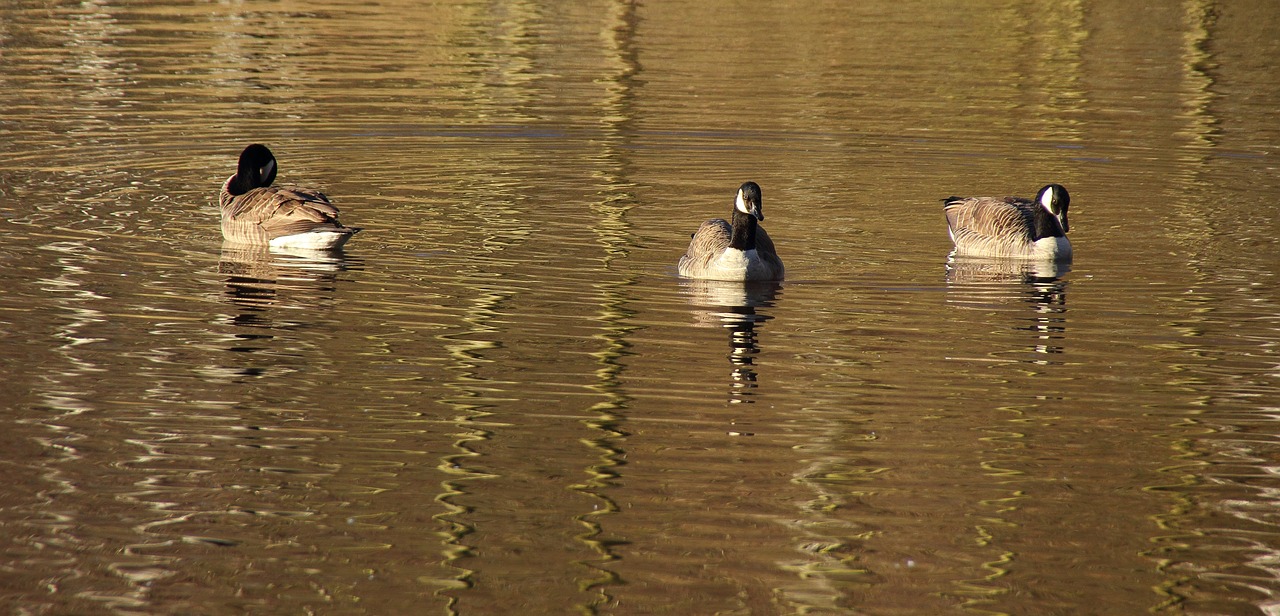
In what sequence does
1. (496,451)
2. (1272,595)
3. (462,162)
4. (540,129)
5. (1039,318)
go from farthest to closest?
(540,129)
(462,162)
(1039,318)
(496,451)
(1272,595)

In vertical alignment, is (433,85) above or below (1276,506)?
above

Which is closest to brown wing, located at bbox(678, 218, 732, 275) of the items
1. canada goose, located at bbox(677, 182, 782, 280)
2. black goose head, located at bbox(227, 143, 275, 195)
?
canada goose, located at bbox(677, 182, 782, 280)

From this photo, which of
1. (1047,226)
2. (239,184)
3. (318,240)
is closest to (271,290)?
(318,240)

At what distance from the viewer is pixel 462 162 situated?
22891 mm

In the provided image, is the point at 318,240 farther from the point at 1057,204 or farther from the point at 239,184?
the point at 1057,204

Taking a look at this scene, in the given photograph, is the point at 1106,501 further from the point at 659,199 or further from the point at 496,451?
the point at 659,199

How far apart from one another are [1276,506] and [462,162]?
14916 millimetres

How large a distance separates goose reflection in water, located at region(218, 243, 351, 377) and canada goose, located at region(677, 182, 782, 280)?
365 centimetres

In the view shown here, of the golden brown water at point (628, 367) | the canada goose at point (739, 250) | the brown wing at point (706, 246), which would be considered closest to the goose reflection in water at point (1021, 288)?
the golden brown water at point (628, 367)

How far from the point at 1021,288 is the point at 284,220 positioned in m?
7.74

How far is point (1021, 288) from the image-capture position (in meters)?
16.0

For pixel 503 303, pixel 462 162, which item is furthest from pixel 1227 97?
pixel 503 303

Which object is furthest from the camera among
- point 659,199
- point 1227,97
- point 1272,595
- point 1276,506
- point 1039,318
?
point 1227,97

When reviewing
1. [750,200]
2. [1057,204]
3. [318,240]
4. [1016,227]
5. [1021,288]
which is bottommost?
[1021,288]
